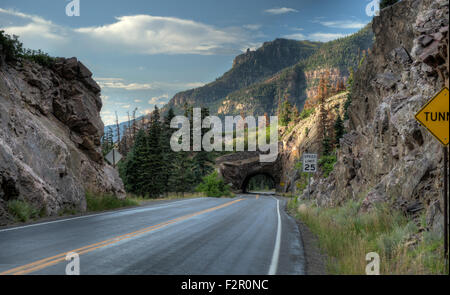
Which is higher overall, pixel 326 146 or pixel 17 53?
pixel 17 53

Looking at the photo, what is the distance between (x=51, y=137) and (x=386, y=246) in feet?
49.1

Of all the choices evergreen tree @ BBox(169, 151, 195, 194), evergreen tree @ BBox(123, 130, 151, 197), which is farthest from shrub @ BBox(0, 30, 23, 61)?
evergreen tree @ BBox(169, 151, 195, 194)

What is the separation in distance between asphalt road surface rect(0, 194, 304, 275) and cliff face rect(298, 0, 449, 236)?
11.6 ft

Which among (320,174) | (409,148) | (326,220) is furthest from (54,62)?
(320,174)

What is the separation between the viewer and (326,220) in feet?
46.5

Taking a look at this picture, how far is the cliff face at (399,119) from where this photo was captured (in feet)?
32.1

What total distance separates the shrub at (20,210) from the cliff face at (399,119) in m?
11.4

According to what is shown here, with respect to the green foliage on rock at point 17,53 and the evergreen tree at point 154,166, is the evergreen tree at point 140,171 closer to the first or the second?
the evergreen tree at point 154,166

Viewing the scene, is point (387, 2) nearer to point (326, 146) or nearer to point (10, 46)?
point (10, 46)

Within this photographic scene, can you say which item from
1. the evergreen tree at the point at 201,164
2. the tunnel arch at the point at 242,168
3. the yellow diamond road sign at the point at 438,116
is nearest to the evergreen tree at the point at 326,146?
the tunnel arch at the point at 242,168

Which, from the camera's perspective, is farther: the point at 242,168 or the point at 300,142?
the point at 242,168

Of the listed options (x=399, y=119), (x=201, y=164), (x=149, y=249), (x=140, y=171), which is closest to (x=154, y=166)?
(x=140, y=171)

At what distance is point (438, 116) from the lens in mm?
6602

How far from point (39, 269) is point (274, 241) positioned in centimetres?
615
